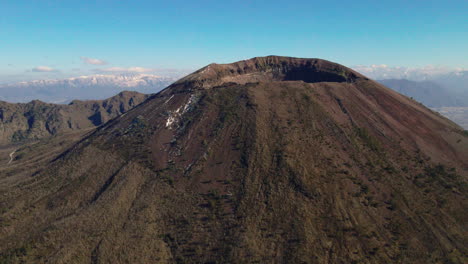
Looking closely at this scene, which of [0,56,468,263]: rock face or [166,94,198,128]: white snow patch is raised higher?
[166,94,198,128]: white snow patch

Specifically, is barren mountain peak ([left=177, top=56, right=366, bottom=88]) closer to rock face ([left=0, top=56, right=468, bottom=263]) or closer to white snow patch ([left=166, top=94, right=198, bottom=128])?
rock face ([left=0, top=56, right=468, bottom=263])

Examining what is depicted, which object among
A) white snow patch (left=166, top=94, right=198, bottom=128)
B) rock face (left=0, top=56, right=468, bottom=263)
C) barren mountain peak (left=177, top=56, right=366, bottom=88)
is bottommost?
rock face (left=0, top=56, right=468, bottom=263)

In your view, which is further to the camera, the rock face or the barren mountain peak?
the barren mountain peak

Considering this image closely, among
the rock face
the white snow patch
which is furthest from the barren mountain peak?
the white snow patch

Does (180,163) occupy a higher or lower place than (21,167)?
higher

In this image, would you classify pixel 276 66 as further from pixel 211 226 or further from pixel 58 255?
pixel 58 255

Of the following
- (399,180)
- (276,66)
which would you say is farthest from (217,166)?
(276,66)

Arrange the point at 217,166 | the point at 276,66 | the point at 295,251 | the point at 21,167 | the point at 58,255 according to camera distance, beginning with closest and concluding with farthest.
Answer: the point at 295,251, the point at 58,255, the point at 217,166, the point at 21,167, the point at 276,66

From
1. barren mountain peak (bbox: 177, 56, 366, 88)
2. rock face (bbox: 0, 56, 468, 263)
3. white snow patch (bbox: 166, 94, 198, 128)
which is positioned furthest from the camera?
barren mountain peak (bbox: 177, 56, 366, 88)
